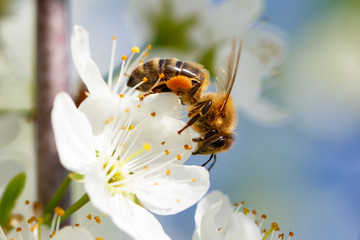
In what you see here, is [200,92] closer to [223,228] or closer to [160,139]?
[160,139]

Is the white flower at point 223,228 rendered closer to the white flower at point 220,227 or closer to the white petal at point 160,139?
the white flower at point 220,227

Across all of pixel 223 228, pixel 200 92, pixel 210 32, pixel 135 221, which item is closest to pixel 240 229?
pixel 223 228

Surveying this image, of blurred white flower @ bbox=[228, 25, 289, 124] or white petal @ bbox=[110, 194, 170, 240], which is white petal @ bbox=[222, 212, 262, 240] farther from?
blurred white flower @ bbox=[228, 25, 289, 124]

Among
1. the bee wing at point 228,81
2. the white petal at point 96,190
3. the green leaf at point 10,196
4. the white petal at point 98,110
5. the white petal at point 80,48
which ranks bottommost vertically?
the green leaf at point 10,196

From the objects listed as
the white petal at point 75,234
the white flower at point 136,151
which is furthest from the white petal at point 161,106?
the white petal at point 75,234

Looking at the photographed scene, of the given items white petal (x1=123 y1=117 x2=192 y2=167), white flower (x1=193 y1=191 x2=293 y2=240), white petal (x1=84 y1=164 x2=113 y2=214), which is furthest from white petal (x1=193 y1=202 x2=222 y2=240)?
white petal (x1=84 y1=164 x2=113 y2=214)

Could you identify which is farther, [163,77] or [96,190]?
[163,77]

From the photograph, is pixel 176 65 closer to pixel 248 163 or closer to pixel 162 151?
pixel 162 151

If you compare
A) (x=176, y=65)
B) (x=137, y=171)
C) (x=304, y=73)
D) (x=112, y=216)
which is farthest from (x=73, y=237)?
(x=304, y=73)
